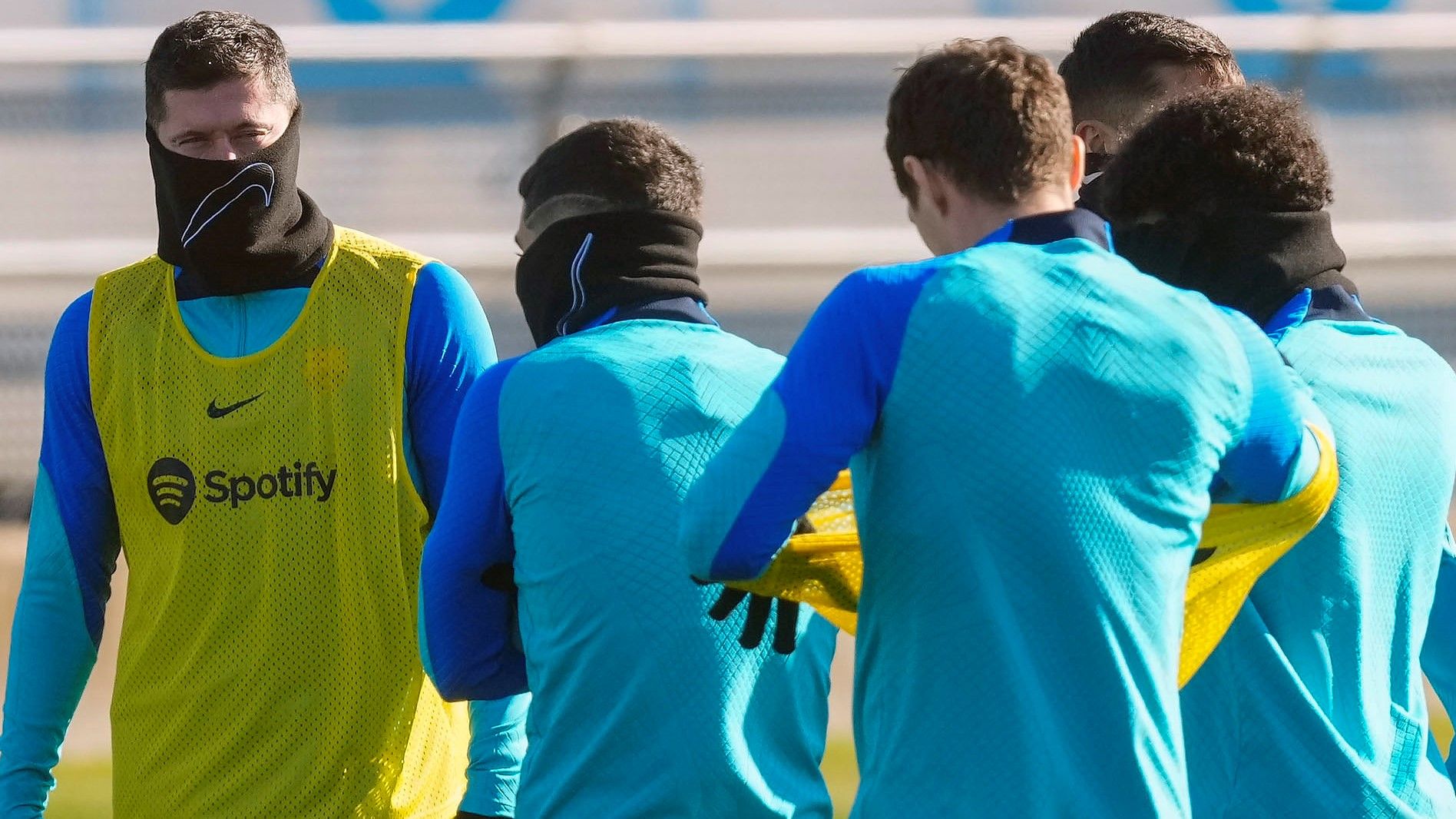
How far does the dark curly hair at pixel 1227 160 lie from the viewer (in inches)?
97.3

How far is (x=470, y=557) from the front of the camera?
2.43 metres

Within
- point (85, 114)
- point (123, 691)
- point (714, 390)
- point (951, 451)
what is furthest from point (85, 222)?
point (951, 451)

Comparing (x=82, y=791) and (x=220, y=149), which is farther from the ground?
(x=220, y=149)

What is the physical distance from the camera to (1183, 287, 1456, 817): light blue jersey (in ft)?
7.82

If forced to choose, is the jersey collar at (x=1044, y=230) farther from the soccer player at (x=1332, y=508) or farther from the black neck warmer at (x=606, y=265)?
the black neck warmer at (x=606, y=265)

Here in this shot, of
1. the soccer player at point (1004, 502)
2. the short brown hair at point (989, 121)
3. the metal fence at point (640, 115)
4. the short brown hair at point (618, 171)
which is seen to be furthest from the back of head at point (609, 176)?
the metal fence at point (640, 115)

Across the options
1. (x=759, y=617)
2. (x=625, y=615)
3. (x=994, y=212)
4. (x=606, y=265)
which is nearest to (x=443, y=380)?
(x=606, y=265)

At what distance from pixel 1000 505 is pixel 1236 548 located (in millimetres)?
440

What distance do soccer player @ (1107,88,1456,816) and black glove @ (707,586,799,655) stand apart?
537mm

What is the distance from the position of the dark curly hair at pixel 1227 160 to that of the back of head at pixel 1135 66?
863 millimetres

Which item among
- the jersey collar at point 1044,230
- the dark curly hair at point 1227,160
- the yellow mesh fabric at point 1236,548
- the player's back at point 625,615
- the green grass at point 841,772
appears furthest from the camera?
the green grass at point 841,772

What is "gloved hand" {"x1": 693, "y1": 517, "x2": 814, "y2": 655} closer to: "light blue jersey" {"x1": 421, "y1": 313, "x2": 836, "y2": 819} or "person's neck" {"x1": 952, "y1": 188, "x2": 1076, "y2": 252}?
"light blue jersey" {"x1": 421, "y1": 313, "x2": 836, "y2": 819}

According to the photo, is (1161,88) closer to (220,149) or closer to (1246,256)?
(1246,256)

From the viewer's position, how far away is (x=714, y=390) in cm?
246
